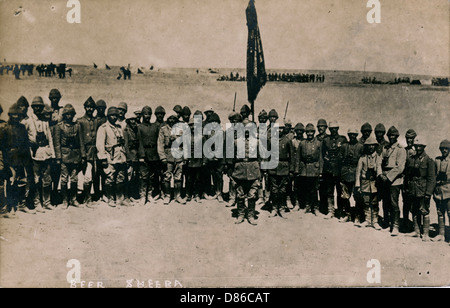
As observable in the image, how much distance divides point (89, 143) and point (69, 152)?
0.98 ft

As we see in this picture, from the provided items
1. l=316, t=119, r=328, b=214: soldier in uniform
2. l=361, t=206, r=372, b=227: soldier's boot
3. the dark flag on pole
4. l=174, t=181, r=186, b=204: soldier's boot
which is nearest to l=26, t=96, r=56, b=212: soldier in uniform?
l=174, t=181, r=186, b=204: soldier's boot

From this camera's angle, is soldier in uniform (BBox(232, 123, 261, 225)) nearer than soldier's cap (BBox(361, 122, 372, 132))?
Yes

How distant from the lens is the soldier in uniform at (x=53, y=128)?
5051 mm

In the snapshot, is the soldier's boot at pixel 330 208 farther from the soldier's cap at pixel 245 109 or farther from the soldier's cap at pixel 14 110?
the soldier's cap at pixel 14 110

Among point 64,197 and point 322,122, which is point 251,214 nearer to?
point 322,122

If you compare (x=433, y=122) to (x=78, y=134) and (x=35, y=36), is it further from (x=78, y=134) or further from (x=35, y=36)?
(x=35, y=36)

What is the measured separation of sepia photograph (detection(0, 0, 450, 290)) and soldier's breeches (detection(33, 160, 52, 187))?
2 centimetres

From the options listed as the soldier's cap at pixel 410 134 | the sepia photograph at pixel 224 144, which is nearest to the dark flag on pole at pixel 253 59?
the sepia photograph at pixel 224 144

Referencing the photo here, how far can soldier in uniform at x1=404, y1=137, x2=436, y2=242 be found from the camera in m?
5.06

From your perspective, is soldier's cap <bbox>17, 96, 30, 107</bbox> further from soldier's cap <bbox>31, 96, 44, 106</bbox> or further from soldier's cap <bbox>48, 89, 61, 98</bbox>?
soldier's cap <bbox>48, 89, 61, 98</bbox>

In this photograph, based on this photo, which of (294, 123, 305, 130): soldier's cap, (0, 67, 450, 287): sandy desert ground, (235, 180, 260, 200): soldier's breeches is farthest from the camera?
(294, 123, 305, 130): soldier's cap

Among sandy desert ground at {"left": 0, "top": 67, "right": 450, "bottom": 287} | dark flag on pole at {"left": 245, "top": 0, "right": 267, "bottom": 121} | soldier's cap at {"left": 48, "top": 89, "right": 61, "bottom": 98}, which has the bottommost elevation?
sandy desert ground at {"left": 0, "top": 67, "right": 450, "bottom": 287}

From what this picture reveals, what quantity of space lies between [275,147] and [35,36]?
364 cm

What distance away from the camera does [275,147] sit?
5086 mm
